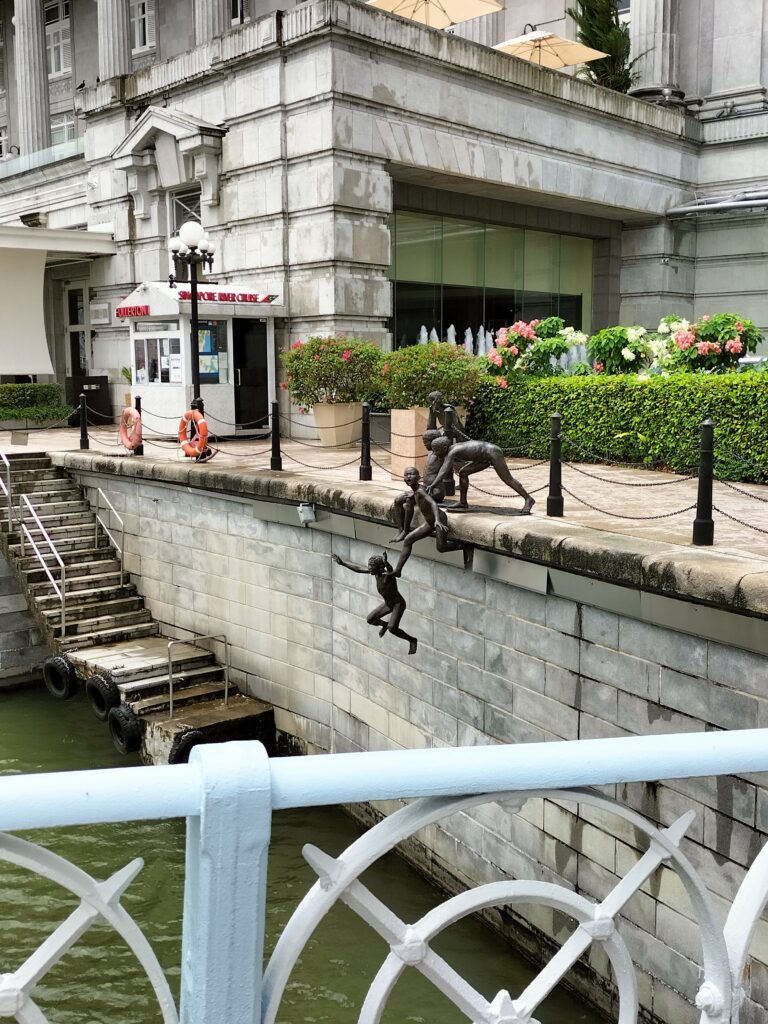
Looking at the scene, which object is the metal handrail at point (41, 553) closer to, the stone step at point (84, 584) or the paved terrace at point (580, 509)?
the stone step at point (84, 584)

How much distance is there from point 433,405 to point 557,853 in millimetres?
4747

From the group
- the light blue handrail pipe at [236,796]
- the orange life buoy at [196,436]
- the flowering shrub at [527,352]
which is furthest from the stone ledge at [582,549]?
the light blue handrail pipe at [236,796]

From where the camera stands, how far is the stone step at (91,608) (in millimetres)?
14508

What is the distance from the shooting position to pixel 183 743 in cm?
1137

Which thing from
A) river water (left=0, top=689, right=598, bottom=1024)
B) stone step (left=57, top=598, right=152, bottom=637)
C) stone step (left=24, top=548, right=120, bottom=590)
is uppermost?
stone step (left=24, top=548, right=120, bottom=590)

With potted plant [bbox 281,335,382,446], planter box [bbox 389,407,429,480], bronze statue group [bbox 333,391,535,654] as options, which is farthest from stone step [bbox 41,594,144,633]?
bronze statue group [bbox 333,391,535,654]

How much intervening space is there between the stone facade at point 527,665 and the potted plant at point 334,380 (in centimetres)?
317

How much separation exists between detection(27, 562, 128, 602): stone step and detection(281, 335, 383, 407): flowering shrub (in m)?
4.07

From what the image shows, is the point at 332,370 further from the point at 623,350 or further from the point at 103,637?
the point at 103,637

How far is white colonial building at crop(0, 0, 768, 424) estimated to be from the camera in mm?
18062

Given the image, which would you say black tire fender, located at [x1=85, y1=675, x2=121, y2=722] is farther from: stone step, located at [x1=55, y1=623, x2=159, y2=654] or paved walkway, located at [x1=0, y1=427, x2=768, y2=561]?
paved walkway, located at [x1=0, y1=427, x2=768, y2=561]

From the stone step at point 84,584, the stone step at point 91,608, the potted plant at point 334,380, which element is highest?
the potted plant at point 334,380

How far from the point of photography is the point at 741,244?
25.3 metres

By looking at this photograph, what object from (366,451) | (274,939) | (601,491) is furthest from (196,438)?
(274,939)
